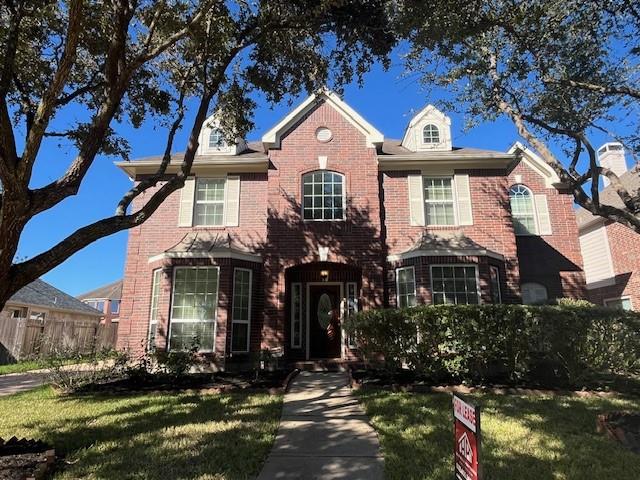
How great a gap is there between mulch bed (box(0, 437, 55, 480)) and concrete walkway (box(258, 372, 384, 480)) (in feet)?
7.32

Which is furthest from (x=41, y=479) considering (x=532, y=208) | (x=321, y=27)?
(x=532, y=208)

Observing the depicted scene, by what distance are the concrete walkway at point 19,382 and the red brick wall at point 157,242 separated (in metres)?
2.26

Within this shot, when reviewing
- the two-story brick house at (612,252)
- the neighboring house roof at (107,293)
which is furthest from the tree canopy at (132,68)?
the neighboring house roof at (107,293)

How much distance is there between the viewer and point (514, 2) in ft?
23.6

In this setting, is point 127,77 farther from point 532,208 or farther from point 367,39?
point 532,208

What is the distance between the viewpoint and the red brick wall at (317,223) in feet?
39.3

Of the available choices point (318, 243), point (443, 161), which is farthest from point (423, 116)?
point (318, 243)

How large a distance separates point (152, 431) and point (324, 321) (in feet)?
24.1

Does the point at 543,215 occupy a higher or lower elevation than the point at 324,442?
higher

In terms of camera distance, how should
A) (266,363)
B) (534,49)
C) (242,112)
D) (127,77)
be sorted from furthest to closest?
(266,363)
(242,112)
(534,49)
(127,77)

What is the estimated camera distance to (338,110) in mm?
13227

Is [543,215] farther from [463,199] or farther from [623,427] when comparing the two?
[623,427]

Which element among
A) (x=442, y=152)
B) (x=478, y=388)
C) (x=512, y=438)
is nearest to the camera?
(x=512, y=438)

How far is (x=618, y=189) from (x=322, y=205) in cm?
754
